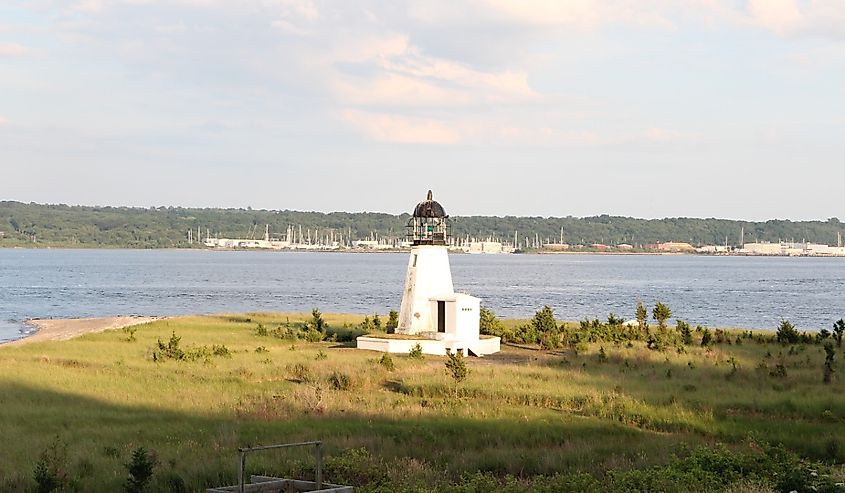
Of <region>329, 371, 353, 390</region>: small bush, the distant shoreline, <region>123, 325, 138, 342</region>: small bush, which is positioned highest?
<region>329, 371, 353, 390</region>: small bush

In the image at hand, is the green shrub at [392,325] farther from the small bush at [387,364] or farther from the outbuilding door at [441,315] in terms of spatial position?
the small bush at [387,364]

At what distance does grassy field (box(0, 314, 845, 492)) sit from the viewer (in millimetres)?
16094

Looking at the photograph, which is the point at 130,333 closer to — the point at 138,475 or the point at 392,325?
the point at 392,325

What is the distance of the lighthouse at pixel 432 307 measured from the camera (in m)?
40.1

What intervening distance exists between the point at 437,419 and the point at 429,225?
2015 centimetres

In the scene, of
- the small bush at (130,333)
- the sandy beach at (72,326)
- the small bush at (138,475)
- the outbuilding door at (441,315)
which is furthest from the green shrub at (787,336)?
the sandy beach at (72,326)

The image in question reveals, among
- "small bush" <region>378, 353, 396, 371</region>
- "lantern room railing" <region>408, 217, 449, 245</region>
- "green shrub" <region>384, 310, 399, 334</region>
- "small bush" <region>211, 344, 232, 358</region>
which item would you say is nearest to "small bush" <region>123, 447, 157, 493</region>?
"small bush" <region>378, 353, 396, 371</region>

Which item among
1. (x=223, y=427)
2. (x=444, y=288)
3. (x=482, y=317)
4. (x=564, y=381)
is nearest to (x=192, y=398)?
(x=223, y=427)

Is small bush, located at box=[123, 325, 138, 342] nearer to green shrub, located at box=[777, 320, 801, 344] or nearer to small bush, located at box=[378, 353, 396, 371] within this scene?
small bush, located at box=[378, 353, 396, 371]

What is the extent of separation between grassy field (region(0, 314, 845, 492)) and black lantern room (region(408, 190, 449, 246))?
21.0 ft

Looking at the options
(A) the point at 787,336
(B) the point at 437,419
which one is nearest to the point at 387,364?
(B) the point at 437,419

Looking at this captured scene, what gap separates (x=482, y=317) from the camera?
49.4 metres

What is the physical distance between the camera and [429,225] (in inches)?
1658

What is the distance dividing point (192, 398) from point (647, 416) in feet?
37.9
